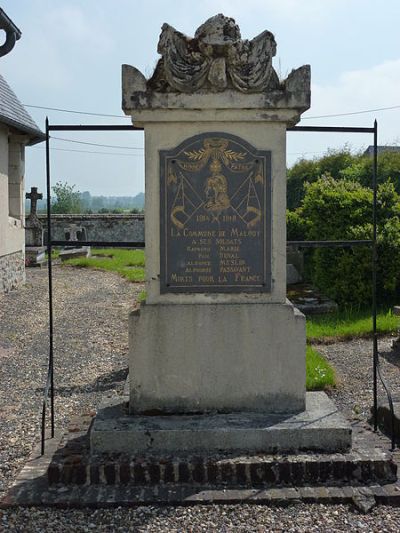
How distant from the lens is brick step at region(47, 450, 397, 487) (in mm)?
3842

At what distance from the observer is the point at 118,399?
4645 millimetres

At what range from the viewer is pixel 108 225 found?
31.0 meters

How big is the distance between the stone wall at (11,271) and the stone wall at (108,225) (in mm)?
13548

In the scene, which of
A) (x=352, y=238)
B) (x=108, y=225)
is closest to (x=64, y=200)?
(x=108, y=225)

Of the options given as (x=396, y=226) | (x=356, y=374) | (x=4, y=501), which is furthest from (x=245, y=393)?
(x=396, y=226)

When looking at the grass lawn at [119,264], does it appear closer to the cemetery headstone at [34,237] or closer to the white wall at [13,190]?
the cemetery headstone at [34,237]

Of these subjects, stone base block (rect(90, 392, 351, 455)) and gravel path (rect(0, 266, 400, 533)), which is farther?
stone base block (rect(90, 392, 351, 455))

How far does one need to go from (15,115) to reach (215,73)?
1230cm

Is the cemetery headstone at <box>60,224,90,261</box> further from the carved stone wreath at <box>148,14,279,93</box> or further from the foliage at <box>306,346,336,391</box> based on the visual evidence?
the carved stone wreath at <box>148,14,279,93</box>

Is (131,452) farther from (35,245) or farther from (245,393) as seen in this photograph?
(35,245)

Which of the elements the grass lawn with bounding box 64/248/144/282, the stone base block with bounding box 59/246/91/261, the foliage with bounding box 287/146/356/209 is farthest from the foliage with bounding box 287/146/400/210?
the stone base block with bounding box 59/246/91/261

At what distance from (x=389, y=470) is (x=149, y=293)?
6.38 ft

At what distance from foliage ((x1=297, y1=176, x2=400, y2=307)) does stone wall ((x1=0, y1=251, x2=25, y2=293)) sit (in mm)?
7489

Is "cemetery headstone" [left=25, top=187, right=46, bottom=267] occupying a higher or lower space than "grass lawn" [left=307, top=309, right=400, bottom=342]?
higher
